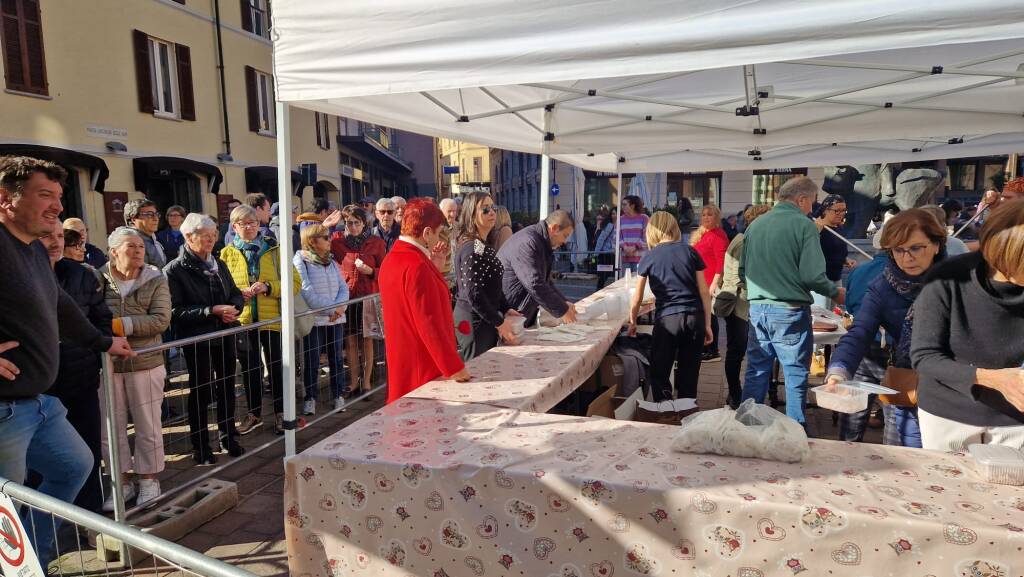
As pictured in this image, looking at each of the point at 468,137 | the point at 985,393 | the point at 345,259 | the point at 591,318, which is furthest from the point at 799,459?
the point at 345,259

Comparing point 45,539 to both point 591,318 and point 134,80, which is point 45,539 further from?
point 134,80

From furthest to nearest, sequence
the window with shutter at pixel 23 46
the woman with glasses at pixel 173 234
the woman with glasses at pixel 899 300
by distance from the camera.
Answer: the window with shutter at pixel 23 46 < the woman with glasses at pixel 173 234 < the woman with glasses at pixel 899 300

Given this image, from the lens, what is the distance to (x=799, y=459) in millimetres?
1994

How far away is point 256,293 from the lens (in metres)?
4.59

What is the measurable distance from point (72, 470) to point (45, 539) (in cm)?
27

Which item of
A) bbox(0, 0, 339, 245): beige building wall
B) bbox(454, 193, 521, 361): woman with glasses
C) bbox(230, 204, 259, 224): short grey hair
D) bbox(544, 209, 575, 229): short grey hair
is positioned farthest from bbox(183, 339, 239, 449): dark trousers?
bbox(0, 0, 339, 245): beige building wall

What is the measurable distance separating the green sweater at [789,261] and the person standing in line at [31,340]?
12.2ft

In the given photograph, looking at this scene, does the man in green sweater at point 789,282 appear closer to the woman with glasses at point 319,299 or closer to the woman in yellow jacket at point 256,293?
the woman with glasses at point 319,299

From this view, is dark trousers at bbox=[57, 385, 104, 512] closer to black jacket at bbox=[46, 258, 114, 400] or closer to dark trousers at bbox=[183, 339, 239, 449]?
black jacket at bbox=[46, 258, 114, 400]

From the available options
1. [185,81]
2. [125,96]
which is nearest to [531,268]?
[125,96]

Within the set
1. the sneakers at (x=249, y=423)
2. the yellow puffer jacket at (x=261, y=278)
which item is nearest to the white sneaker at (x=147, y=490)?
the sneakers at (x=249, y=423)

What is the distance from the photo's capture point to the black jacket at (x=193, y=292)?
4078mm

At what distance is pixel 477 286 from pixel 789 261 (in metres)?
1.96

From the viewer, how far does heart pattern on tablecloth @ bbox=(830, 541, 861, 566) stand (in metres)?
1.64
